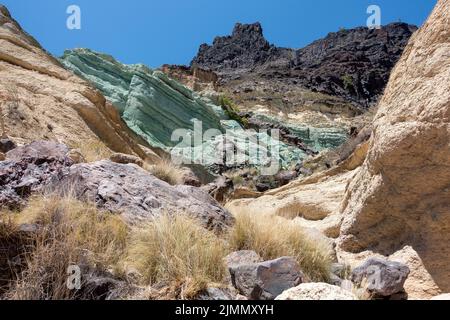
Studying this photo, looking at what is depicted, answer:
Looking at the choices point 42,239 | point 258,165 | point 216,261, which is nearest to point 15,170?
point 42,239

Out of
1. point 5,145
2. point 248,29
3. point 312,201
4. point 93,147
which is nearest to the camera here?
point 5,145

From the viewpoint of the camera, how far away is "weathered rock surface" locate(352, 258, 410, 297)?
357 centimetres

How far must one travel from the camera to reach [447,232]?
13.9 ft

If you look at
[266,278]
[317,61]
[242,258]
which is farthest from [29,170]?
[317,61]

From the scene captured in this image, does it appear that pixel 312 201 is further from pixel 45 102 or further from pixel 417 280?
pixel 45 102

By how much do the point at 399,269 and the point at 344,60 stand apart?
3015 inches

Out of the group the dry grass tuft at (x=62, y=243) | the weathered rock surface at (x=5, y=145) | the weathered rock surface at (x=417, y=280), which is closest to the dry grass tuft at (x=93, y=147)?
the weathered rock surface at (x=5, y=145)

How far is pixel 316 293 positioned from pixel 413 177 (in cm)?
236

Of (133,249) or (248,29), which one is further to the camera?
(248,29)

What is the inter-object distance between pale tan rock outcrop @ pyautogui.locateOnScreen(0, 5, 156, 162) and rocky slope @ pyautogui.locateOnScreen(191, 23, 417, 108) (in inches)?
1454

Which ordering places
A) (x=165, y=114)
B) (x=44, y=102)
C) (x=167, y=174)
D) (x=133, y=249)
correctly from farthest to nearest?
(x=165, y=114)
(x=44, y=102)
(x=167, y=174)
(x=133, y=249)

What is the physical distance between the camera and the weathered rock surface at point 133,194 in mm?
4777

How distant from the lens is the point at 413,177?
461 centimetres

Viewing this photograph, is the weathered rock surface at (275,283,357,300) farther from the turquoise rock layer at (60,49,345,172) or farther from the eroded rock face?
the turquoise rock layer at (60,49,345,172)
